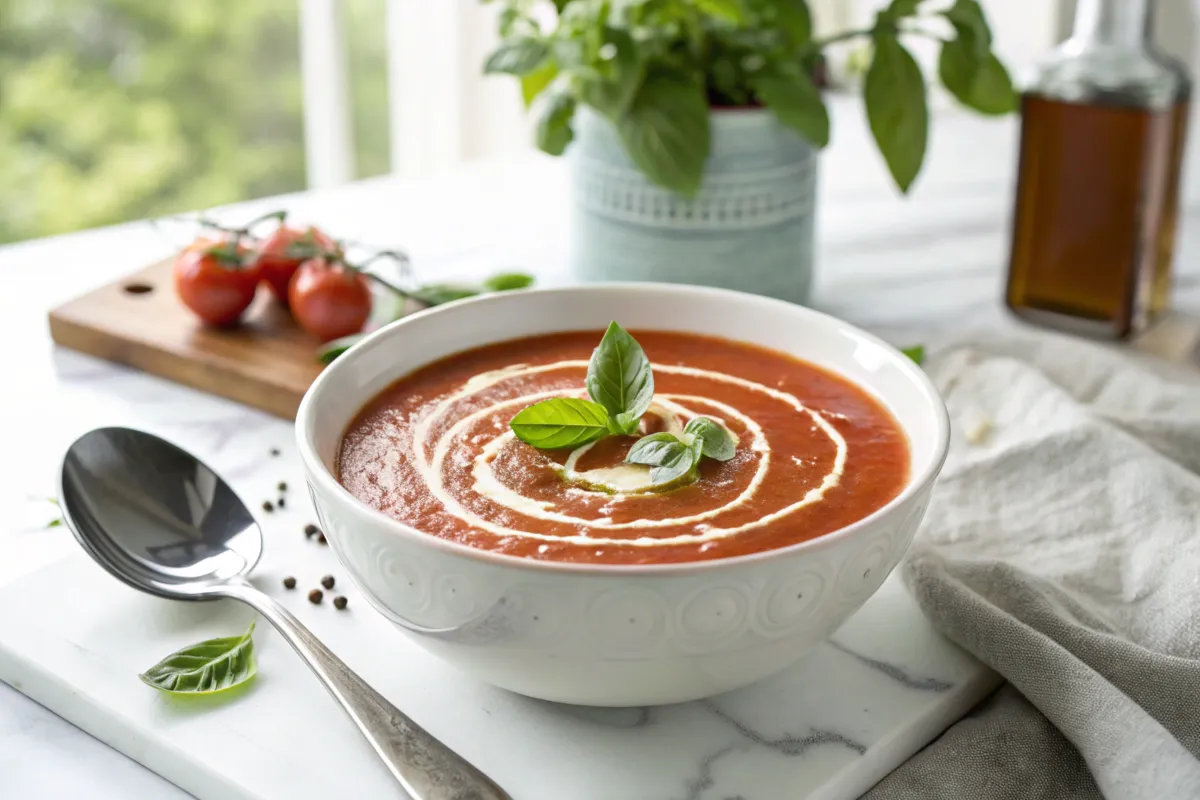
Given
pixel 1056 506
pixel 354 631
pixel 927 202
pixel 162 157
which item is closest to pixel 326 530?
pixel 354 631

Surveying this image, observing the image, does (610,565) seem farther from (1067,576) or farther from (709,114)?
(709,114)

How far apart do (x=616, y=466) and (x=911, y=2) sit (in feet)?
3.92

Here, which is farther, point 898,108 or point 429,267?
point 429,267

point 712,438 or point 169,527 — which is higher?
point 712,438

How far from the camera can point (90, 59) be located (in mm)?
7773

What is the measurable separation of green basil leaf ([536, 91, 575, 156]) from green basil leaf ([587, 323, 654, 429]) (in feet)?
2.89

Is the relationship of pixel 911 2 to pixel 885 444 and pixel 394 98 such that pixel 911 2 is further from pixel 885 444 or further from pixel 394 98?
pixel 394 98

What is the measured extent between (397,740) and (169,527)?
1.75 feet

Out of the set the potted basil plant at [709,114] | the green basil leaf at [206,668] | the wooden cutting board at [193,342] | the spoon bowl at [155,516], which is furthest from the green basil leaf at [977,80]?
the green basil leaf at [206,668]

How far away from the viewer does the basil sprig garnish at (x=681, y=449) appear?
142cm

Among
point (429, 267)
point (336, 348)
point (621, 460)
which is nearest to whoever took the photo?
point (621, 460)

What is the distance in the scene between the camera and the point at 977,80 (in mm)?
2275

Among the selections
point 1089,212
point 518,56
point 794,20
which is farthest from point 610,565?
point 1089,212

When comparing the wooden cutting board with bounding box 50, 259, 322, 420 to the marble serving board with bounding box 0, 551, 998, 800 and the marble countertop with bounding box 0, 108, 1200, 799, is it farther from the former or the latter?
the marble serving board with bounding box 0, 551, 998, 800
